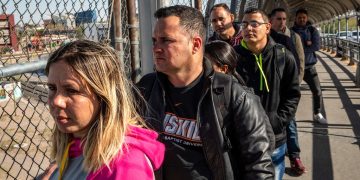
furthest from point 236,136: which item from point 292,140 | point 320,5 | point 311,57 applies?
point 320,5

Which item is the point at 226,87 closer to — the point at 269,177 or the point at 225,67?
the point at 269,177

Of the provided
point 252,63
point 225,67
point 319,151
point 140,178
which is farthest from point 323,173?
point 140,178

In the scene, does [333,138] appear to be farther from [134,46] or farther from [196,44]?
[196,44]

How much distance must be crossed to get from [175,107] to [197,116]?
0.17 m

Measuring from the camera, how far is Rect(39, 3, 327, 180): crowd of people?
1.53 meters

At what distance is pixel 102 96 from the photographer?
5.07ft

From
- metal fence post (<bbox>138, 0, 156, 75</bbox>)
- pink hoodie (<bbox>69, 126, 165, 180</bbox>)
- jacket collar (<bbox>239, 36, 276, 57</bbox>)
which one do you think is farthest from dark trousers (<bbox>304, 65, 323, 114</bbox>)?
pink hoodie (<bbox>69, 126, 165, 180</bbox>)

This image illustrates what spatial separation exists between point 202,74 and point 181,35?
0.76ft

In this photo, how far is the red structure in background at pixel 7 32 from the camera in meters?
2.81

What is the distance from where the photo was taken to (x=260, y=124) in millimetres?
2125

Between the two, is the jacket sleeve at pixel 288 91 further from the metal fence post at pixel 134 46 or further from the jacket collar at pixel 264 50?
the metal fence post at pixel 134 46

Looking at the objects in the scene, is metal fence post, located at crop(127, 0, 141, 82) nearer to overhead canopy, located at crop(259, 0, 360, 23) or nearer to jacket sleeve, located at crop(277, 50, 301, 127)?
jacket sleeve, located at crop(277, 50, 301, 127)

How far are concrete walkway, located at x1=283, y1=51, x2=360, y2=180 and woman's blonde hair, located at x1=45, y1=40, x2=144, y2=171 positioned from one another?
354cm

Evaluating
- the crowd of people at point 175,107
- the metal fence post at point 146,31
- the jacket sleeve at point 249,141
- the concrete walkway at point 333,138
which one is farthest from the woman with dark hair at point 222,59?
the concrete walkway at point 333,138
